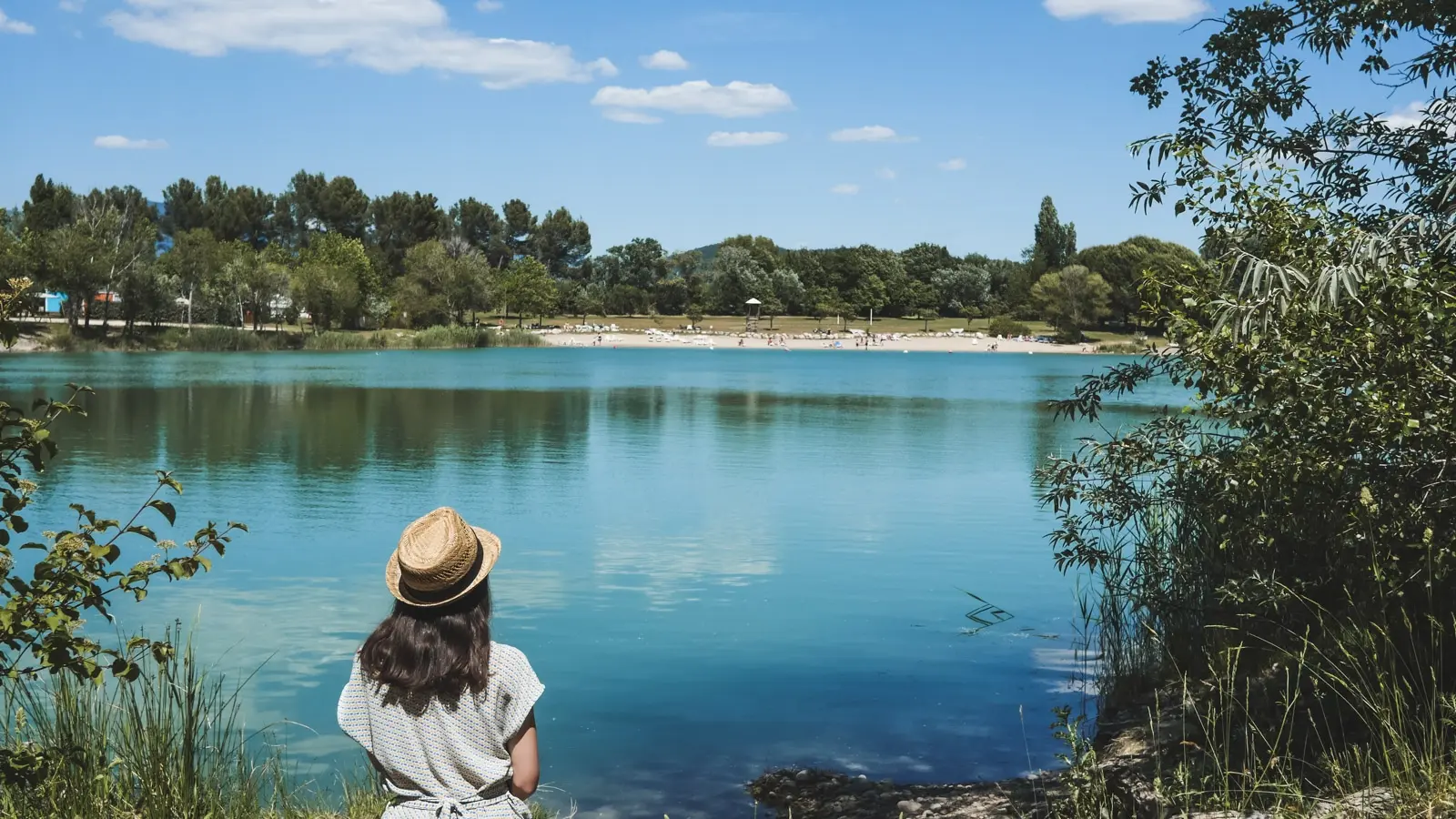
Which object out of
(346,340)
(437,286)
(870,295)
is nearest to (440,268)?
(437,286)

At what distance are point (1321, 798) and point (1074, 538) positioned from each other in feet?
12.2

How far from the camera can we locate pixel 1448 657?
604 cm

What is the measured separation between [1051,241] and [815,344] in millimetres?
28849

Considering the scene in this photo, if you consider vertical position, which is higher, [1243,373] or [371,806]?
[1243,373]

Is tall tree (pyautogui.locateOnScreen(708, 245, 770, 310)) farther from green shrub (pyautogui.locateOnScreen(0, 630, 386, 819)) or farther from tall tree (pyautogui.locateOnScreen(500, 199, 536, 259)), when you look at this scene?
green shrub (pyautogui.locateOnScreen(0, 630, 386, 819))

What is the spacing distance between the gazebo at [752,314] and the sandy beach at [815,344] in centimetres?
638

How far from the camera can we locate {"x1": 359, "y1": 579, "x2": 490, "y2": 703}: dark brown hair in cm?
311

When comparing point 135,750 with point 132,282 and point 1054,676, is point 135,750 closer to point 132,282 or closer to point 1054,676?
point 1054,676

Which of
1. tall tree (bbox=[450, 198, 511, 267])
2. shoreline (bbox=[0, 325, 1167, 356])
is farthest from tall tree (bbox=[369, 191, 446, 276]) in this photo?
shoreline (bbox=[0, 325, 1167, 356])

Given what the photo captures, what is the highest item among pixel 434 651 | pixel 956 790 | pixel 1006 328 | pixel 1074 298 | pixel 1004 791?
pixel 1074 298

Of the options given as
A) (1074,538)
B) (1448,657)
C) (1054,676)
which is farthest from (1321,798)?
(1054,676)

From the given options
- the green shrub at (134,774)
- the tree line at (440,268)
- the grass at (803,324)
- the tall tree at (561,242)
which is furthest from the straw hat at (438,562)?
the tall tree at (561,242)

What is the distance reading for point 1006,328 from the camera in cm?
12106

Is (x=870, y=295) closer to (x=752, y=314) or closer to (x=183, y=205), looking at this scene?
(x=752, y=314)
